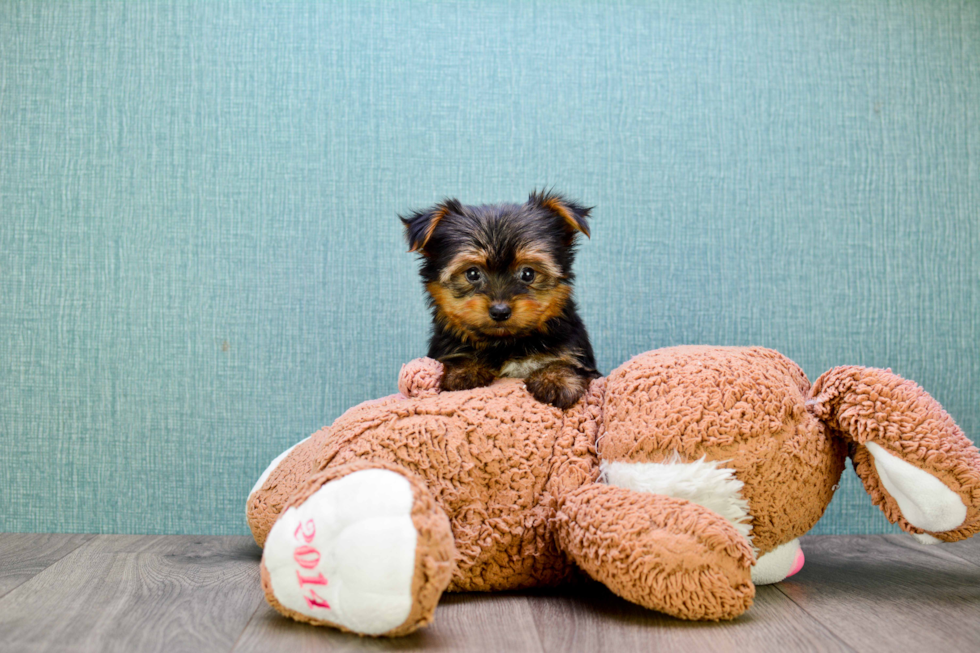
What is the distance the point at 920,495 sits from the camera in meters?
1.67

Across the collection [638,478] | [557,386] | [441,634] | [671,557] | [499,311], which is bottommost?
[441,634]

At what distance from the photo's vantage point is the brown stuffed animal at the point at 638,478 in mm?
1474

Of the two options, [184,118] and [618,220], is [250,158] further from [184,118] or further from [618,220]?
[618,220]

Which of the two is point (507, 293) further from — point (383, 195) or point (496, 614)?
point (383, 195)

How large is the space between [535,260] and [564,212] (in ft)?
0.61

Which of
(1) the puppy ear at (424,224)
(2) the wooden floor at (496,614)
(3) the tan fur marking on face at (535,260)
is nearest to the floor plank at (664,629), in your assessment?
(2) the wooden floor at (496,614)

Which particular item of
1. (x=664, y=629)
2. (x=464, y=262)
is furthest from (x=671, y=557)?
(x=464, y=262)

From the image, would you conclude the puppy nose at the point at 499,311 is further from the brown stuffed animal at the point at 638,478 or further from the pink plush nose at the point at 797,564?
the pink plush nose at the point at 797,564

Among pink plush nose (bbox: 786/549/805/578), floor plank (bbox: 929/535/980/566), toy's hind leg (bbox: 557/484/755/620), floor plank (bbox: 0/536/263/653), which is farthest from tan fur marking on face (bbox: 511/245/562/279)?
floor plank (bbox: 929/535/980/566)

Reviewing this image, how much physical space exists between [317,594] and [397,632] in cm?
17

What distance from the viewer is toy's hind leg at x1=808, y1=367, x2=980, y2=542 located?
5.41 feet

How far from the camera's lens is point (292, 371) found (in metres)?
2.65

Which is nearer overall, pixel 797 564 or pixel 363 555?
pixel 363 555

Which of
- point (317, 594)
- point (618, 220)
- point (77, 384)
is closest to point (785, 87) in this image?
point (618, 220)
